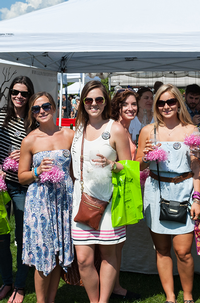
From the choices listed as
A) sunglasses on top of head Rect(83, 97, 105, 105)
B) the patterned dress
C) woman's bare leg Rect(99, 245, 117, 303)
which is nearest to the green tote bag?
woman's bare leg Rect(99, 245, 117, 303)

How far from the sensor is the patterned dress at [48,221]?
8.61 feet

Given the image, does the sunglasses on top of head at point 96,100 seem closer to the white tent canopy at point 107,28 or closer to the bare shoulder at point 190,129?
the white tent canopy at point 107,28

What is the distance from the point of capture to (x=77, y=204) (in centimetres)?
264

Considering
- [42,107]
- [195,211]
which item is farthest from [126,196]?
[42,107]

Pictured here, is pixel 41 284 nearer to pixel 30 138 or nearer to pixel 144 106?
pixel 30 138

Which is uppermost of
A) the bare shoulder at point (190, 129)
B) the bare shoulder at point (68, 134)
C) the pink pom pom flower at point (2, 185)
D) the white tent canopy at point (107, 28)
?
the white tent canopy at point (107, 28)

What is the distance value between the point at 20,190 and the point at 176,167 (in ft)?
4.76

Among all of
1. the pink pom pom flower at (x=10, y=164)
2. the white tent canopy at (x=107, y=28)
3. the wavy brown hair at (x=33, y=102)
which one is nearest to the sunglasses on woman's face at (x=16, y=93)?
the wavy brown hair at (x=33, y=102)

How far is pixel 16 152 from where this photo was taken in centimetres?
294

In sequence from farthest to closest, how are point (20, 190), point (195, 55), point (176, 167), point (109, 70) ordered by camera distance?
point (109, 70) < point (195, 55) < point (20, 190) < point (176, 167)

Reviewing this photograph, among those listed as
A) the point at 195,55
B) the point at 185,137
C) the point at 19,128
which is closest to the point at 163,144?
the point at 185,137

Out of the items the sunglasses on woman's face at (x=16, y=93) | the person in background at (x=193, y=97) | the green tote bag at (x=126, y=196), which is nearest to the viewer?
the green tote bag at (x=126, y=196)

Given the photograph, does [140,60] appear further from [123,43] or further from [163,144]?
[163,144]

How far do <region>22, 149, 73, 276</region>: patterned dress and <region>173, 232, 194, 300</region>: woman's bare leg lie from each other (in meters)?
0.92
